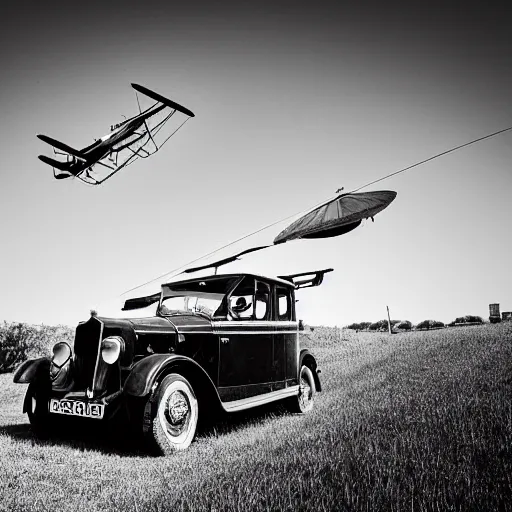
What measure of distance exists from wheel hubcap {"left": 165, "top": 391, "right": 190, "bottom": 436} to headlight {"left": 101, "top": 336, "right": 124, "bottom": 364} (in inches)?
30.1

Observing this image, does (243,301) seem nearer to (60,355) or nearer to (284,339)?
(284,339)

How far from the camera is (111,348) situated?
478 cm

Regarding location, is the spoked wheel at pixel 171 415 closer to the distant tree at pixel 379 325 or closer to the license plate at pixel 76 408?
the license plate at pixel 76 408

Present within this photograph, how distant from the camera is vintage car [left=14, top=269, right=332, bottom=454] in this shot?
15.0 ft

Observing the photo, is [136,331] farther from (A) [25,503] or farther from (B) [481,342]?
(B) [481,342]

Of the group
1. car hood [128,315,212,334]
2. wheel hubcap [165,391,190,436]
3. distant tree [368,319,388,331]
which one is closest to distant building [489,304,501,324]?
distant tree [368,319,388,331]

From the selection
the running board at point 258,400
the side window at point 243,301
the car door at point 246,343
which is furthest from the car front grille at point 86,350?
the side window at point 243,301

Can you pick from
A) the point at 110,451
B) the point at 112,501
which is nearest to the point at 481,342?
the point at 110,451

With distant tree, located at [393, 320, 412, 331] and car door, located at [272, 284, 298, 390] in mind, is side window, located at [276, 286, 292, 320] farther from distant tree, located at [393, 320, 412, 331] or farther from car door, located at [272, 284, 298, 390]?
distant tree, located at [393, 320, 412, 331]

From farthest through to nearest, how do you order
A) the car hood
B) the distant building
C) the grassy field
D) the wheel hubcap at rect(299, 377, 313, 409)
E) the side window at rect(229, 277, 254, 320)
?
the distant building → the wheel hubcap at rect(299, 377, 313, 409) → the side window at rect(229, 277, 254, 320) → the car hood → the grassy field

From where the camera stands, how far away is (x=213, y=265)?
23.0ft

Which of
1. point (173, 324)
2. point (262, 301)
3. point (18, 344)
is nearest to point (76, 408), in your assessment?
point (173, 324)

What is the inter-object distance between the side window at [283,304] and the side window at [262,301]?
0.31 meters

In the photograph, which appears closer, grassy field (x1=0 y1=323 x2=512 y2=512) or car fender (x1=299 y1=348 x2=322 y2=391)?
grassy field (x1=0 y1=323 x2=512 y2=512)
